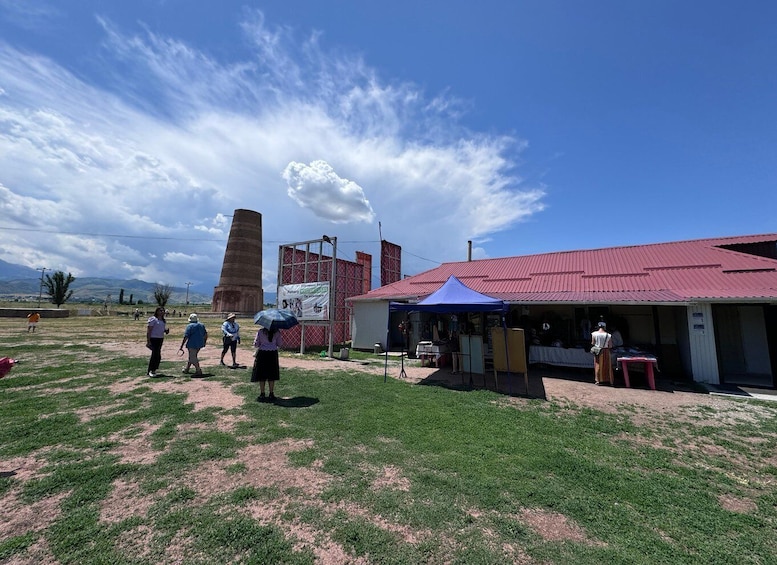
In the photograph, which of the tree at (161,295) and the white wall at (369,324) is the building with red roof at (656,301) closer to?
the white wall at (369,324)

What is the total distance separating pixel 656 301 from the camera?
973 centimetres

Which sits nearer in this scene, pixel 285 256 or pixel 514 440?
pixel 514 440

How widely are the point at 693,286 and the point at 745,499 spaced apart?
32.5 feet

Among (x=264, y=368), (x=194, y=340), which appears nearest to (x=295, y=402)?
(x=264, y=368)

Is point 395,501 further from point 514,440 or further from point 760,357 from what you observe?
point 760,357

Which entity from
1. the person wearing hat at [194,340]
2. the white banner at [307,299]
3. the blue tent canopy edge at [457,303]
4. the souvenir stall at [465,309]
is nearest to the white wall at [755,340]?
the souvenir stall at [465,309]

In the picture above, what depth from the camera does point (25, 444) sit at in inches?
181

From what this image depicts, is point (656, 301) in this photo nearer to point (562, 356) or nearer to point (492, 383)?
point (562, 356)

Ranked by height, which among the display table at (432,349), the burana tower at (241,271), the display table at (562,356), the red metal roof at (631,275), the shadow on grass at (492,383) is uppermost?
the burana tower at (241,271)

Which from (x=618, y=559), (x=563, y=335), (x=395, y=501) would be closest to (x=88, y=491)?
(x=395, y=501)

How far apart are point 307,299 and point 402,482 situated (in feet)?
41.8

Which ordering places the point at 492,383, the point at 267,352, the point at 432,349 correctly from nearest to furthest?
the point at 267,352 → the point at 492,383 → the point at 432,349

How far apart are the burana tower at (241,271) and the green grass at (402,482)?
172 feet

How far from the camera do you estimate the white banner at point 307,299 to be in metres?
15.3
